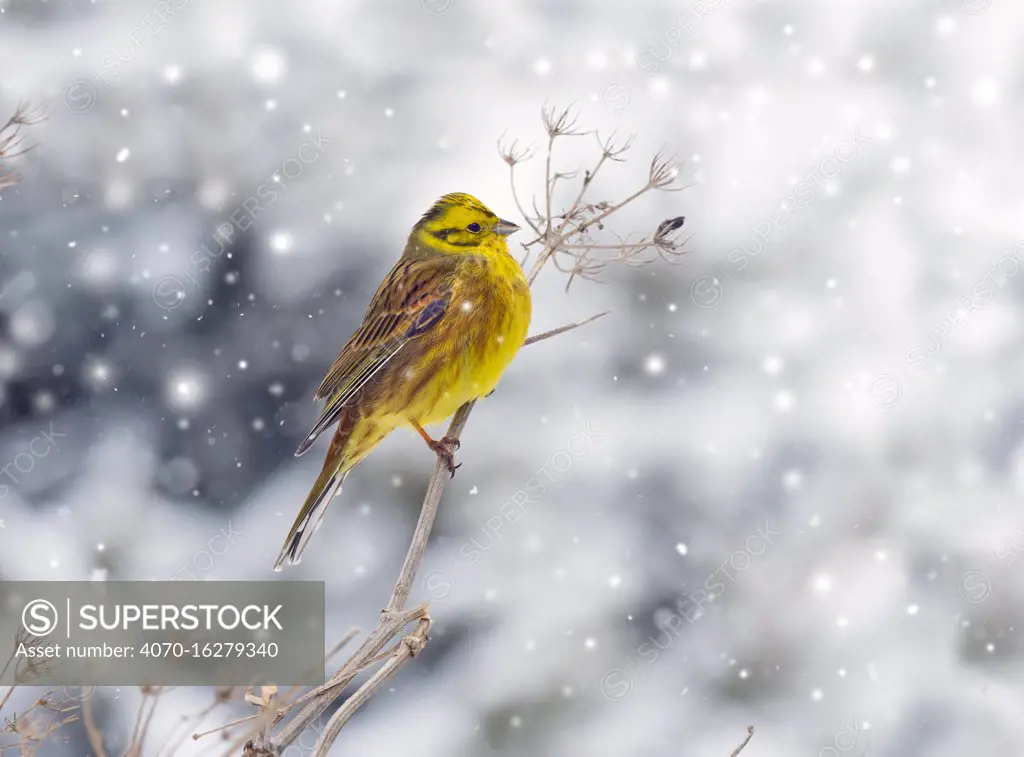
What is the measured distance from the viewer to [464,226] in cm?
202

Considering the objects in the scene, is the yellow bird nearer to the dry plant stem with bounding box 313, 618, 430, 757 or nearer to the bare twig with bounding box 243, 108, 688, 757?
the bare twig with bounding box 243, 108, 688, 757

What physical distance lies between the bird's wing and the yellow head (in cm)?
3

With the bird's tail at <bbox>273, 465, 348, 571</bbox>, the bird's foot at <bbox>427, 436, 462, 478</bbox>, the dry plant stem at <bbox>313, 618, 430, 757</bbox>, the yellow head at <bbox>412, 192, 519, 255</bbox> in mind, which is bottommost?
the dry plant stem at <bbox>313, 618, 430, 757</bbox>

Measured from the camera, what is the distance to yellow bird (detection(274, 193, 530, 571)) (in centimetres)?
193

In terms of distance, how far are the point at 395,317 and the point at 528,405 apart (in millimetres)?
2363

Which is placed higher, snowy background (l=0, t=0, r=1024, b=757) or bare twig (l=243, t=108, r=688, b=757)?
snowy background (l=0, t=0, r=1024, b=757)

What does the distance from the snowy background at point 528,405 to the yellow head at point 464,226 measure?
2.15m

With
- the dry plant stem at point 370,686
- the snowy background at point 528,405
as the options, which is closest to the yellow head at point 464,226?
the dry plant stem at point 370,686

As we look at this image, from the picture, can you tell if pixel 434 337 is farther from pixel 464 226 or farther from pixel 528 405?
pixel 528 405

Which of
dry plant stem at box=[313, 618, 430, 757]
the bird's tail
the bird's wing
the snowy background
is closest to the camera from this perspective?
dry plant stem at box=[313, 618, 430, 757]

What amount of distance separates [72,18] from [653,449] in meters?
3.19

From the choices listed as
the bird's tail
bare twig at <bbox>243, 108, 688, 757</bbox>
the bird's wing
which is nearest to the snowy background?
the bird's wing

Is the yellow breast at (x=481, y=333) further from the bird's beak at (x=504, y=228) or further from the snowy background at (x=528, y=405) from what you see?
the snowy background at (x=528, y=405)

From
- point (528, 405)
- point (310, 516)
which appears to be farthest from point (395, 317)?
point (528, 405)
